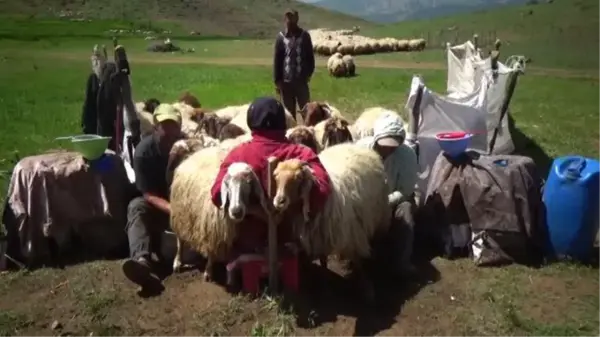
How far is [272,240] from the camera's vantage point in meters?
5.21

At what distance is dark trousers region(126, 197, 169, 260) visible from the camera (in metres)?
6.02

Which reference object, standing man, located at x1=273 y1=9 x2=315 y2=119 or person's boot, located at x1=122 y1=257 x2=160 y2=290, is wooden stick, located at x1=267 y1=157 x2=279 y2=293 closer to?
person's boot, located at x1=122 y1=257 x2=160 y2=290

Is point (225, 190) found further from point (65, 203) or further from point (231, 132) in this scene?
point (231, 132)

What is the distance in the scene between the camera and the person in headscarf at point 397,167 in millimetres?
6242

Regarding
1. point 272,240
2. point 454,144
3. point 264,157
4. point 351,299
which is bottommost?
point 351,299

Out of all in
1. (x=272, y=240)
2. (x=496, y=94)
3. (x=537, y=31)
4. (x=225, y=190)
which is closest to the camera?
(x=225, y=190)

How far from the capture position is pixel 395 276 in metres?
5.96

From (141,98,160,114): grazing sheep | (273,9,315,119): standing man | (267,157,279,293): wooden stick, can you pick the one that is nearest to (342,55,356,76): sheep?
(273,9,315,119): standing man

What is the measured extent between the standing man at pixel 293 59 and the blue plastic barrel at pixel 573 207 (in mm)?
5149

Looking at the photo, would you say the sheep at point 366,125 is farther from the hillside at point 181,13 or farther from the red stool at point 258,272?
the hillside at point 181,13

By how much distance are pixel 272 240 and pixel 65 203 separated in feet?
8.02

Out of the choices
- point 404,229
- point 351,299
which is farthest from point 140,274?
point 404,229

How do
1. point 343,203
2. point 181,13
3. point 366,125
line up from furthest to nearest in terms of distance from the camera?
point 181,13
point 366,125
point 343,203

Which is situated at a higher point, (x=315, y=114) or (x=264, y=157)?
(x=264, y=157)
